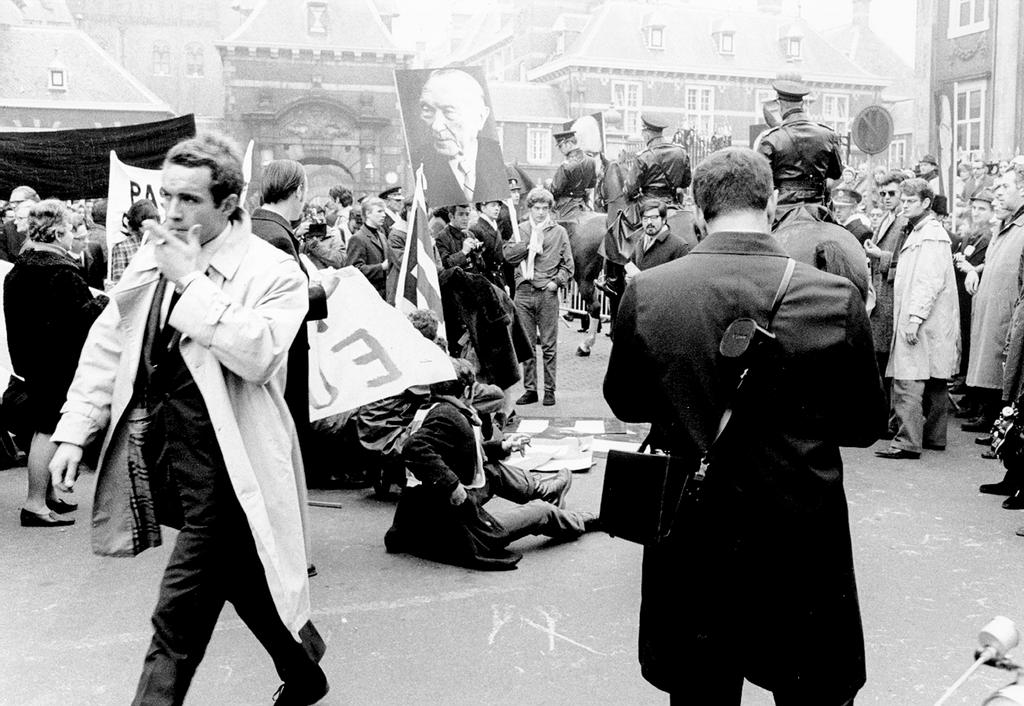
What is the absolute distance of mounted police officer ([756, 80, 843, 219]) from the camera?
620 cm

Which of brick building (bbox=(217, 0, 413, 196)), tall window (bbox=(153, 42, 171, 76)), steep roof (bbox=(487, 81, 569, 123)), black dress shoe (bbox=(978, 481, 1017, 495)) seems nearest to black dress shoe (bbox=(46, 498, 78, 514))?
black dress shoe (bbox=(978, 481, 1017, 495))

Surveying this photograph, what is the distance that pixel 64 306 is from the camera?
6.76 m

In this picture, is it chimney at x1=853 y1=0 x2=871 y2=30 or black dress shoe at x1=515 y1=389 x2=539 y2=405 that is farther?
chimney at x1=853 y1=0 x2=871 y2=30

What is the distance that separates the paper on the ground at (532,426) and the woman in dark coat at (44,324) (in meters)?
3.90

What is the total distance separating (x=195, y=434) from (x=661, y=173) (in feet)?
18.8

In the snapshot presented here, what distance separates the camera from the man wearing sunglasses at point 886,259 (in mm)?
9422

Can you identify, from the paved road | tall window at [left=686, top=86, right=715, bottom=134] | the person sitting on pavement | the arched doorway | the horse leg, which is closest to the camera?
the paved road

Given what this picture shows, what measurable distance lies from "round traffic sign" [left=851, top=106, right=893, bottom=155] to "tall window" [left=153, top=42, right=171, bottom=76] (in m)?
73.3

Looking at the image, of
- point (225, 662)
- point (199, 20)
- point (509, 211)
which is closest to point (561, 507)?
point (225, 662)

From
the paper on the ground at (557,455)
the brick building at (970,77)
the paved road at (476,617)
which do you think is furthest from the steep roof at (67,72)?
the paved road at (476,617)

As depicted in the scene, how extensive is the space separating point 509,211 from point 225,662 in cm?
819

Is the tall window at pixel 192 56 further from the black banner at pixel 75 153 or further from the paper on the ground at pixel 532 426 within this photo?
the paper on the ground at pixel 532 426

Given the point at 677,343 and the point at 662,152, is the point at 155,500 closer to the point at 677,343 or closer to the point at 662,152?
the point at 677,343

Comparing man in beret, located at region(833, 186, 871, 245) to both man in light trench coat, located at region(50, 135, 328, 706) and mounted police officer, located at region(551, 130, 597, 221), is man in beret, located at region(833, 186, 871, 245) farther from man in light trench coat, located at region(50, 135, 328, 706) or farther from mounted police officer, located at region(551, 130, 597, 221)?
man in light trench coat, located at region(50, 135, 328, 706)
